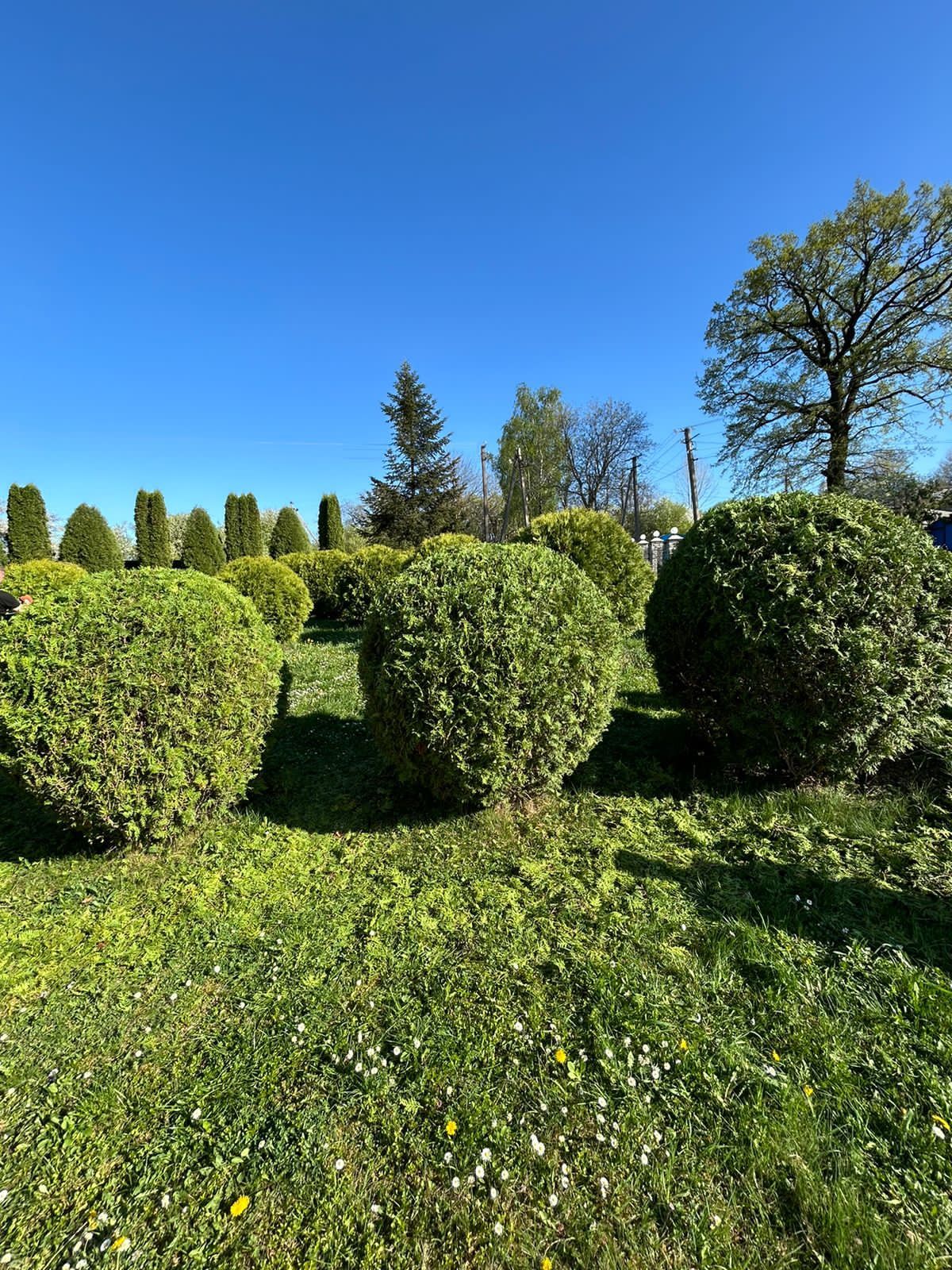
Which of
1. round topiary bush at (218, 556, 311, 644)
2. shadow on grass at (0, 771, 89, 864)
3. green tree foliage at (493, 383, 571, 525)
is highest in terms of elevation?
green tree foliage at (493, 383, 571, 525)

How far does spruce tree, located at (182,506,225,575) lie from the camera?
701 inches

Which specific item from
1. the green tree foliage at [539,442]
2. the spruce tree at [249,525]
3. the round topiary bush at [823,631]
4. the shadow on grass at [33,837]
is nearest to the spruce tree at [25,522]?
the spruce tree at [249,525]

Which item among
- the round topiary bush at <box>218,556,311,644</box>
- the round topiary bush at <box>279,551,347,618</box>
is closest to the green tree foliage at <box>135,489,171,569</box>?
the round topiary bush at <box>279,551,347,618</box>

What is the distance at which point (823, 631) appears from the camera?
9.39 ft

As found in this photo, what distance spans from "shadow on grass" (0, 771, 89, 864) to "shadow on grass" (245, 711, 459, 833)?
1026mm

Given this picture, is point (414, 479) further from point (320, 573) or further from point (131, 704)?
point (131, 704)

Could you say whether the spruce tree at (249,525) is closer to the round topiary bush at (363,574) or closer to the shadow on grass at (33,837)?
the round topiary bush at (363,574)

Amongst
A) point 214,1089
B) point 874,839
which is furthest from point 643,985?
point 874,839

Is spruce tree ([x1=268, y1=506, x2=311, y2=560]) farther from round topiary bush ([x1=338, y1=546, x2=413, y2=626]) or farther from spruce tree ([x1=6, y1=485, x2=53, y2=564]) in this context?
round topiary bush ([x1=338, y1=546, x2=413, y2=626])

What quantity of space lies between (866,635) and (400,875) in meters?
2.91

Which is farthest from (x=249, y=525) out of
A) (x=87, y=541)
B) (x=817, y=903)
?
(x=817, y=903)

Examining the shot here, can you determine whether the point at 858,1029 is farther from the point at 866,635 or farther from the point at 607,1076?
the point at 866,635

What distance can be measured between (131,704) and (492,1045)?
229cm

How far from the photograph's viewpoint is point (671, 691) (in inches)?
147
